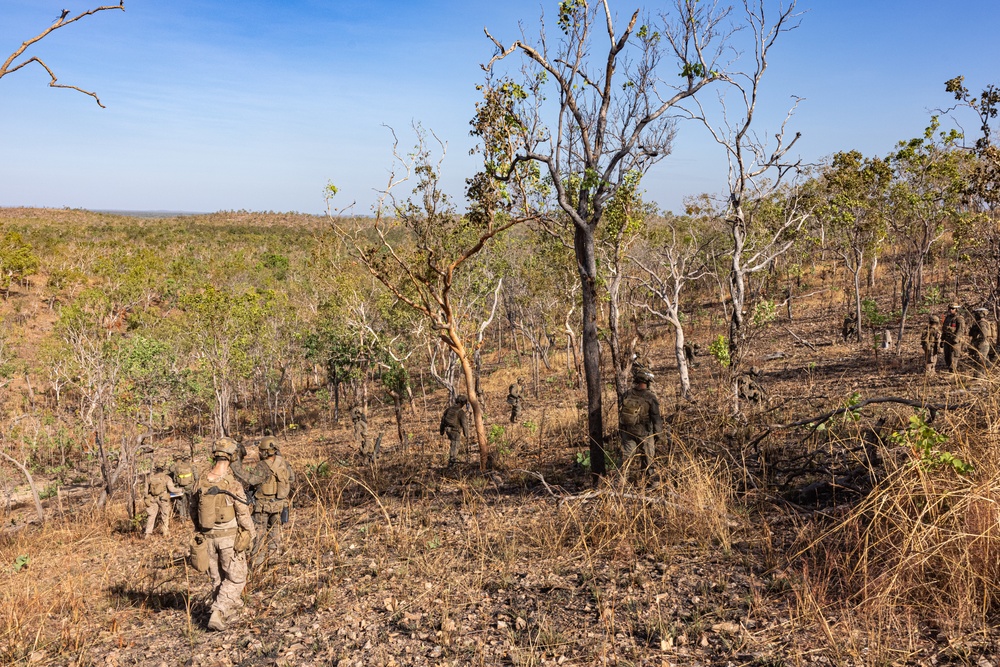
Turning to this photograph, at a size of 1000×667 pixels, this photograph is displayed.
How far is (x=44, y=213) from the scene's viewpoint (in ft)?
253

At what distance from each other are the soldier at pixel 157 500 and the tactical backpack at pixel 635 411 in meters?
8.42

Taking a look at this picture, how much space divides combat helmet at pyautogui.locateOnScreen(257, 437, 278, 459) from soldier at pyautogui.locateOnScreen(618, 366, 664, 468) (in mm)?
4652

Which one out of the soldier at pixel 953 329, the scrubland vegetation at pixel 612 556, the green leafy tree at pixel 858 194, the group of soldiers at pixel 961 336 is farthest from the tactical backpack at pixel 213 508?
the green leafy tree at pixel 858 194

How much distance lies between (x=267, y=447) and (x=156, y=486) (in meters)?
4.53

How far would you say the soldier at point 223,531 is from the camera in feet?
18.4

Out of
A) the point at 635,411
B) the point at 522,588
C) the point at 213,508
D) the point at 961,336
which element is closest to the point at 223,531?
the point at 213,508

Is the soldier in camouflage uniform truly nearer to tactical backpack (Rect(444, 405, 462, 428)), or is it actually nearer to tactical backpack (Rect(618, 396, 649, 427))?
tactical backpack (Rect(444, 405, 462, 428))

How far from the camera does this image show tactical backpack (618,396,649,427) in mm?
7617

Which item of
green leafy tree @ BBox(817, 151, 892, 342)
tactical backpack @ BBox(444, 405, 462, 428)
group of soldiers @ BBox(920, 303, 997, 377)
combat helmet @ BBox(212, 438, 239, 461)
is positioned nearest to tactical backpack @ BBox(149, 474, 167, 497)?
tactical backpack @ BBox(444, 405, 462, 428)

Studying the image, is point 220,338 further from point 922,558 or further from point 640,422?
point 922,558

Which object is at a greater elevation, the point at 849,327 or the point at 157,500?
the point at 849,327

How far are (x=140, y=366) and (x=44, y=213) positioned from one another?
7917cm

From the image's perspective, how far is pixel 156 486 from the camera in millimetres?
10344

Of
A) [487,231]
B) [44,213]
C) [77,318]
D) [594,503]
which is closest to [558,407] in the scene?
[487,231]
